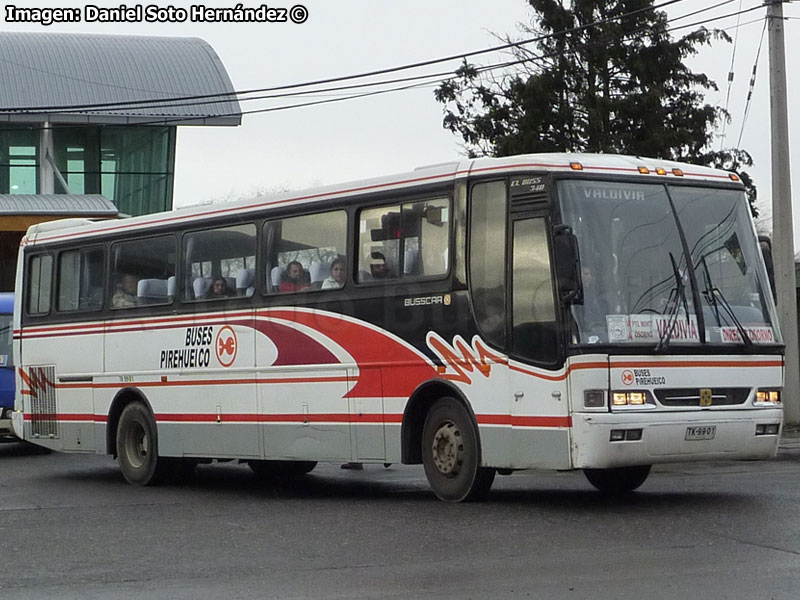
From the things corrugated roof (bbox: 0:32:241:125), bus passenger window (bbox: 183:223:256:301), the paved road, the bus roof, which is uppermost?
corrugated roof (bbox: 0:32:241:125)

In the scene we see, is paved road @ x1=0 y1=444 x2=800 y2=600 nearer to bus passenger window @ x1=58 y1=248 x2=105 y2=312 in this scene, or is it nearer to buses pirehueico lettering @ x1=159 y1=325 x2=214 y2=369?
buses pirehueico lettering @ x1=159 y1=325 x2=214 y2=369

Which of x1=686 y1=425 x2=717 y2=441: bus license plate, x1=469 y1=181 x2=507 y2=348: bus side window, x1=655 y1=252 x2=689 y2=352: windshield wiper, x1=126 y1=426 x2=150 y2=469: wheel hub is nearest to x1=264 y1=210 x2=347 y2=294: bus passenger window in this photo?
x1=469 y1=181 x2=507 y2=348: bus side window

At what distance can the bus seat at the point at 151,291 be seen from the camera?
17.3 m

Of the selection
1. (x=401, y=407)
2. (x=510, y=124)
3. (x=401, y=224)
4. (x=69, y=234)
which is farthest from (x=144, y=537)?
(x=510, y=124)

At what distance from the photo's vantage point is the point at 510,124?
4350 centimetres

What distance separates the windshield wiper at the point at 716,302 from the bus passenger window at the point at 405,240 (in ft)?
7.67

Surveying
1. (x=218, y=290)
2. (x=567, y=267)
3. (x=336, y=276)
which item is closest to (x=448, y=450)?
(x=567, y=267)

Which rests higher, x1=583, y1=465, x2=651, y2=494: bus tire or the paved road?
x1=583, y1=465, x2=651, y2=494: bus tire

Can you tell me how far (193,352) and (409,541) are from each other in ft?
21.0

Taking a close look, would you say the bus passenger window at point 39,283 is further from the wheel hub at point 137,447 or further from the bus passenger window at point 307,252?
the bus passenger window at point 307,252

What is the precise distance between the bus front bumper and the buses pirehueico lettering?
5618mm

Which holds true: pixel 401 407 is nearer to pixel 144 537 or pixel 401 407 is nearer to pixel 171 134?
pixel 144 537

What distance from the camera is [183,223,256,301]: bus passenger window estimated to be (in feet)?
52.5

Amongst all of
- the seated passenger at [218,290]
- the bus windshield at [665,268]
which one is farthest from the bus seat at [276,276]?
the bus windshield at [665,268]
